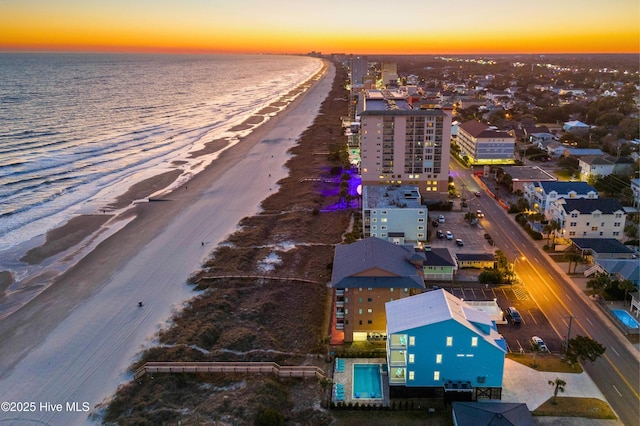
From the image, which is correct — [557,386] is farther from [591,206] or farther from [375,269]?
[591,206]

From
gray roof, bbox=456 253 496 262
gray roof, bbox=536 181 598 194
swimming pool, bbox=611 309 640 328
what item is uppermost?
gray roof, bbox=536 181 598 194

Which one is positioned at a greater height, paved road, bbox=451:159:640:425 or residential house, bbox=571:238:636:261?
residential house, bbox=571:238:636:261

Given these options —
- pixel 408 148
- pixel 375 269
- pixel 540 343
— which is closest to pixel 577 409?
pixel 540 343

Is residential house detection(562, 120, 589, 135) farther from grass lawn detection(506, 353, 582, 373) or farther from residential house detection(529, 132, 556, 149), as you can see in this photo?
grass lawn detection(506, 353, 582, 373)

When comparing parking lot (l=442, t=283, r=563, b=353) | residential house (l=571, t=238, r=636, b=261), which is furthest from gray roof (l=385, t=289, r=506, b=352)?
residential house (l=571, t=238, r=636, b=261)

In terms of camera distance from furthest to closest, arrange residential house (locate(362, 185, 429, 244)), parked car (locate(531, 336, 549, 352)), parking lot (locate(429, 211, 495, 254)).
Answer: residential house (locate(362, 185, 429, 244)), parking lot (locate(429, 211, 495, 254)), parked car (locate(531, 336, 549, 352))

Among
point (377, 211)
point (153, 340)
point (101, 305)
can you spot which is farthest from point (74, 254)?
point (377, 211)

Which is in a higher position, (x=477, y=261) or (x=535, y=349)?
(x=477, y=261)

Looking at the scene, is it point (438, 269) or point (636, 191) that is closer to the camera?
Answer: point (438, 269)
